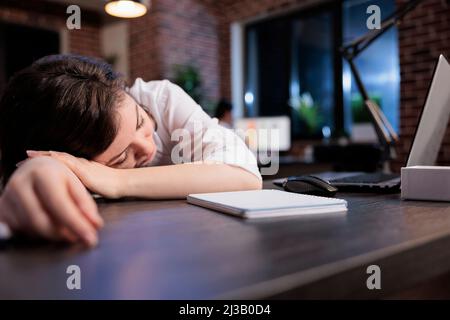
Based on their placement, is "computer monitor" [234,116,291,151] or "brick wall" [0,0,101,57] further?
"brick wall" [0,0,101,57]

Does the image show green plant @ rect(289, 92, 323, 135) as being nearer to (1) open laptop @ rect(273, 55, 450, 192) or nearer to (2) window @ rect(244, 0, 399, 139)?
(2) window @ rect(244, 0, 399, 139)

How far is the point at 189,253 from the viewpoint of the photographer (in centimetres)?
43

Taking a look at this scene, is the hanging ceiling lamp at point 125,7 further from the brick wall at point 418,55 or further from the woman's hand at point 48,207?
the brick wall at point 418,55

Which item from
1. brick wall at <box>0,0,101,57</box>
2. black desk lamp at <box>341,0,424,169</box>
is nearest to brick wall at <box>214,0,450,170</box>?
black desk lamp at <box>341,0,424,169</box>

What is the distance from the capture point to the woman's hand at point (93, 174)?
813mm

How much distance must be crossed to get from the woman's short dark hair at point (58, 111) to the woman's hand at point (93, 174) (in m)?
0.05

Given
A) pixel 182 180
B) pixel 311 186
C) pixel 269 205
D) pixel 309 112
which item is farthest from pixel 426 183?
pixel 309 112

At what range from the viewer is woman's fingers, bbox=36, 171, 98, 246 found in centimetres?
45

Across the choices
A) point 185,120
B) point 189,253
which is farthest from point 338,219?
point 185,120

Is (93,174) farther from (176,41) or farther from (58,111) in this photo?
(176,41)

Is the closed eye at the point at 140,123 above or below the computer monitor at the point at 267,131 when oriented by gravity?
below

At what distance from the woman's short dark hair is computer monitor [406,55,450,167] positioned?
0.68m

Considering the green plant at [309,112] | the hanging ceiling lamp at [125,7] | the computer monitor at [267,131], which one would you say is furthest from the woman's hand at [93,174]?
the green plant at [309,112]

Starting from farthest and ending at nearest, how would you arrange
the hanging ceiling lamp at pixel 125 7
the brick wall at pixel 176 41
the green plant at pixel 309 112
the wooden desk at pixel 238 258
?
the brick wall at pixel 176 41 → the green plant at pixel 309 112 → the hanging ceiling lamp at pixel 125 7 → the wooden desk at pixel 238 258
